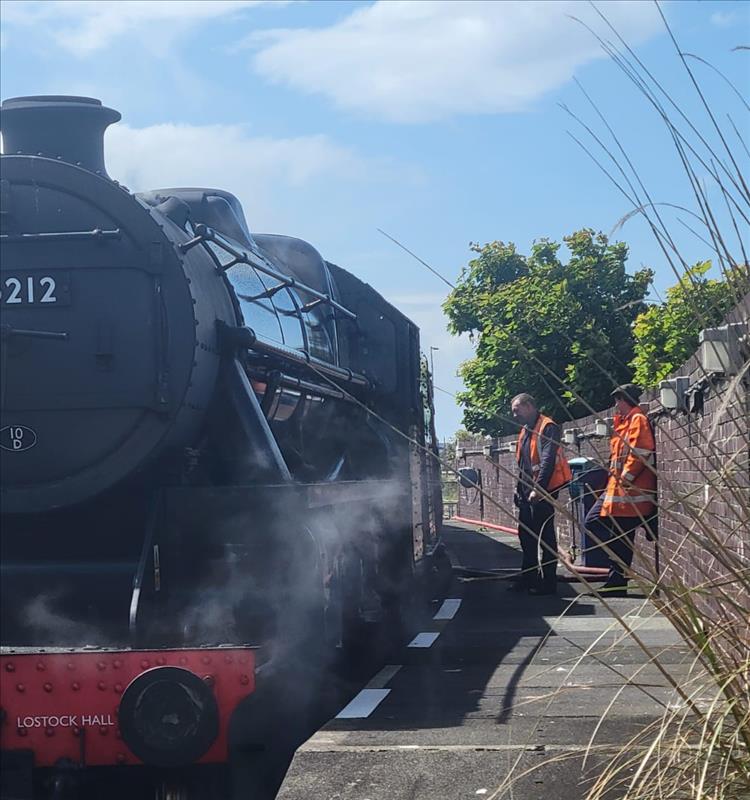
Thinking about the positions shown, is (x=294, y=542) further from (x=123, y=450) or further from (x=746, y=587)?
(x=746, y=587)

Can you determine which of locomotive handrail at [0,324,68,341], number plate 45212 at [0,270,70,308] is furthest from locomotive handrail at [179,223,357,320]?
locomotive handrail at [0,324,68,341]

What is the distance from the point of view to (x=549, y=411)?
2728cm

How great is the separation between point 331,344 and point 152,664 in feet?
14.0

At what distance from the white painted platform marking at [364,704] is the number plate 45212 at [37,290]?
232 cm

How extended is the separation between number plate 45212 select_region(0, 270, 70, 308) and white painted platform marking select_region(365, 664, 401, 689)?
2.74 m

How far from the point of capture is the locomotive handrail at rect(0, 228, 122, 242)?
17.2ft

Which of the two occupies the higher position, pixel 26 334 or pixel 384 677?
pixel 26 334

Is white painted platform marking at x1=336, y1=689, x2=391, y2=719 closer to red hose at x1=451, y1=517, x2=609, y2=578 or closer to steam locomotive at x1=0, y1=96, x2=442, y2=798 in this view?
steam locomotive at x1=0, y1=96, x2=442, y2=798

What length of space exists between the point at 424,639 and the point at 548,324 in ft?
14.7

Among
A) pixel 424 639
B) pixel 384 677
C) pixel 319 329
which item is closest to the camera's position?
pixel 384 677

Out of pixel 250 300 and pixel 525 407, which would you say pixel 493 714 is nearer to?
pixel 250 300

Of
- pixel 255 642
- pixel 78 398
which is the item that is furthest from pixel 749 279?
pixel 78 398

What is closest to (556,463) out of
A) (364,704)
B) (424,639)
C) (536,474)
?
(536,474)

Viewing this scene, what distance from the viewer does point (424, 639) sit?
8.40 meters
